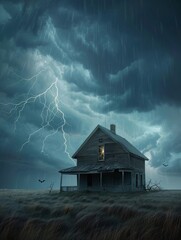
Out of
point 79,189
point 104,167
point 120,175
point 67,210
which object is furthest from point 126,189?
point 67,210

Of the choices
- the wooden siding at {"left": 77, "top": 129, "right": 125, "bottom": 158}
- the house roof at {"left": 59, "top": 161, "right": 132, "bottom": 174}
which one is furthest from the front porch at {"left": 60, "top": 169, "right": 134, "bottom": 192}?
the wooden siding at {"left": 77, "top": 129, "right": 125, "bottom": 158}

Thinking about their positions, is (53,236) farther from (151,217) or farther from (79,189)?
(79,189)

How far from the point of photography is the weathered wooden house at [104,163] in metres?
30.6

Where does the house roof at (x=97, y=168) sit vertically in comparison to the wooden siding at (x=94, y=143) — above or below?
below

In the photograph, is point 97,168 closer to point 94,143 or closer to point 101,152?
point 101,152

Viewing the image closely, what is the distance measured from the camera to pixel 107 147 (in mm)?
32000

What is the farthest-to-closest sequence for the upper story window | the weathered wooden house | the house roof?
the upper story window, the weathered wooden house, the house roof

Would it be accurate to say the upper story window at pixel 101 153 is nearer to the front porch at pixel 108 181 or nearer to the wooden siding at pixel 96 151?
the wooden siding at pixel 96 151

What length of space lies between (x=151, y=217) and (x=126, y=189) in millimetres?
22988

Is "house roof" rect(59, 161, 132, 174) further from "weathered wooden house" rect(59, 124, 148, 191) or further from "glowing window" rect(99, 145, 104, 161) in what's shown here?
"glowing window" rect(99, 145, 104, 161)

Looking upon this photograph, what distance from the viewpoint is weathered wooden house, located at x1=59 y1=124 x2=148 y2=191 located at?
30.6 meters

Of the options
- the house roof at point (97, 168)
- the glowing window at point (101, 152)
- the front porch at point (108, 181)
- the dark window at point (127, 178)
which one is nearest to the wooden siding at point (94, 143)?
the glowing window at point (101, 152)

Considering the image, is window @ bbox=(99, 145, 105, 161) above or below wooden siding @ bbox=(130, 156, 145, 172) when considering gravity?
above

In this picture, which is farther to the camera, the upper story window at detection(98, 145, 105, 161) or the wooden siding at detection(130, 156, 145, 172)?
the wooden siding at detection(130, 156, 145, 172)
